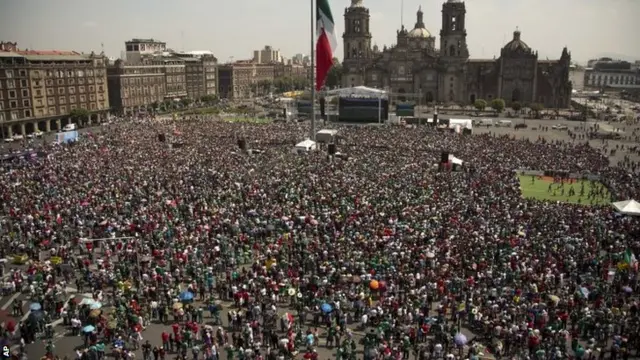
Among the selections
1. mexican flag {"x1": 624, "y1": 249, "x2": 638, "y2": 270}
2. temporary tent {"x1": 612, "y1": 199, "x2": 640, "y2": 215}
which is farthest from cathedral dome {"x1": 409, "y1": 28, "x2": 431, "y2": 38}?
mexican flag {"x1": 624, "y1": 249, "x2": 638, "y2": 270}

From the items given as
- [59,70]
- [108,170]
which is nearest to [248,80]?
[59,70]

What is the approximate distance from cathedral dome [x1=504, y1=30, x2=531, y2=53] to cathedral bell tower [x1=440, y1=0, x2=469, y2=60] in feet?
25.8

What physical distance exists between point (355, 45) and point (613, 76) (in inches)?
4408

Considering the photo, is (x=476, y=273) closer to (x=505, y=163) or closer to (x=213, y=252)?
(x=213, y=252)

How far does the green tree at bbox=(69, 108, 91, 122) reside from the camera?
71.8m

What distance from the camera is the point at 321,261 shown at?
69.4 feet

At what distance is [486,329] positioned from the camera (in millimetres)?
16219

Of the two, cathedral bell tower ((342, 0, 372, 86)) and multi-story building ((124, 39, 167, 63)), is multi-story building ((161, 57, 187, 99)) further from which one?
cathedral bell tower ((342, 0, 372, 86))

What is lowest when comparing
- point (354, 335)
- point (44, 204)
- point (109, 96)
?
point (354, 335)

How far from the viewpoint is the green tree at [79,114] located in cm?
7175

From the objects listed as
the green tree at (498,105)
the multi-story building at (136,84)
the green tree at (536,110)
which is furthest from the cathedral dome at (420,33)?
the multi-story building at (136,84)

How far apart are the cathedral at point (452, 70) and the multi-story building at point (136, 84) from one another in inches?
1491

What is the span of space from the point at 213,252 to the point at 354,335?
763cm

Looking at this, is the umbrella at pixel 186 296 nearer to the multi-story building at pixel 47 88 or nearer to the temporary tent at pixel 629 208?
the temporary tent at pixel 629 208
